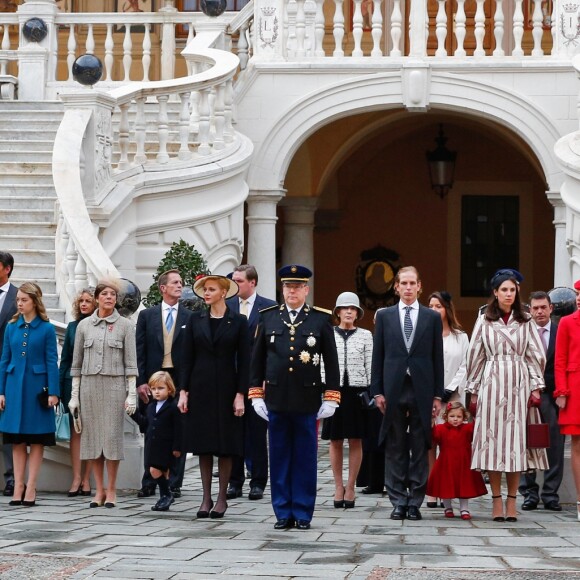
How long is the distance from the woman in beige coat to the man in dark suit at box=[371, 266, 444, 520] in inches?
68.4

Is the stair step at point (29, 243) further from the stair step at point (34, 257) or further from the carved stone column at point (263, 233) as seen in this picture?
the carved stone column at point (263, 233)

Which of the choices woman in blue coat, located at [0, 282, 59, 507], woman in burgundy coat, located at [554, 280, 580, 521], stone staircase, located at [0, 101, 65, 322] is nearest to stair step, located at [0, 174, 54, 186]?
stone staircase, located at [0, 101, 65, 322]

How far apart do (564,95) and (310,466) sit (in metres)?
8.32

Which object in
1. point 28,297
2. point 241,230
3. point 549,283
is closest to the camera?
point 28,297

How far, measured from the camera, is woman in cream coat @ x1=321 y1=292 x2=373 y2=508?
35.3 ft

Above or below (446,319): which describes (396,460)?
below

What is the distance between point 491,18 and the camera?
20.6m

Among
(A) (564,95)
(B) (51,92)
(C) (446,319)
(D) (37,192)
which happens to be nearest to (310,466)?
(C) (446,319)

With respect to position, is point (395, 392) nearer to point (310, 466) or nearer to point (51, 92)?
point (310, 466)

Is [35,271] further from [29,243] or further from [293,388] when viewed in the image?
[293,388]

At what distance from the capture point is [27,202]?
1505 cm

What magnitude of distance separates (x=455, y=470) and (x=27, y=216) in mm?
6277

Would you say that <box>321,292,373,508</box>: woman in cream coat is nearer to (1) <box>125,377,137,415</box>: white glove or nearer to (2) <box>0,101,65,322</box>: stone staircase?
(1) <box>125,377,137,415</box>: white glove

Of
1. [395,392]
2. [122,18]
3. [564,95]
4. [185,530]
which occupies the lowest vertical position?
[185,530]
